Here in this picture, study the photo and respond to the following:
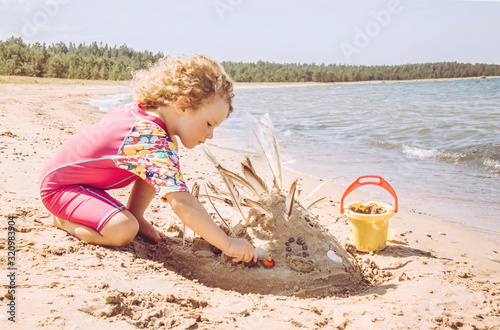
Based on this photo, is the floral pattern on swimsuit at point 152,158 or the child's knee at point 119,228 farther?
the child's knee at point 119,228

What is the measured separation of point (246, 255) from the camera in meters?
2.36

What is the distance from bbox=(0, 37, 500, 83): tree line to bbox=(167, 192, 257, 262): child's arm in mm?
34382

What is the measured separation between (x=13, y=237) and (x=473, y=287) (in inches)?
111

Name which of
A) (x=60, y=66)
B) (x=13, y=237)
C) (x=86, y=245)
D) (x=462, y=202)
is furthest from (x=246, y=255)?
(x=60, y=66)

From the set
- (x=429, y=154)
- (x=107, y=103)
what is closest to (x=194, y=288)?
(x=429, y=154)

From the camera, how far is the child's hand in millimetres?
2309

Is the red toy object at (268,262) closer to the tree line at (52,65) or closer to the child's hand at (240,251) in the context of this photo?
the child's hand at (240,251)

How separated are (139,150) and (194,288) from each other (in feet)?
2.77

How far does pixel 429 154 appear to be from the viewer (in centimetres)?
712

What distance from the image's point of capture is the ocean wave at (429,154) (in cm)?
688

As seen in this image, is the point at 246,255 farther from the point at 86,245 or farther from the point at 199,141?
the point at 86,245

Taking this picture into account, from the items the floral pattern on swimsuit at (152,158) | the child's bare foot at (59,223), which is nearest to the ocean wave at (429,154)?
the floral pattern on swimsuit at (152,158)

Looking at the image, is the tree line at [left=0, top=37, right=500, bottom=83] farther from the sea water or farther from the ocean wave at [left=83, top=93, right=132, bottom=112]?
the sea water

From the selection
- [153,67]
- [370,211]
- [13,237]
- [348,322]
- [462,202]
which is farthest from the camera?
[462,202]
